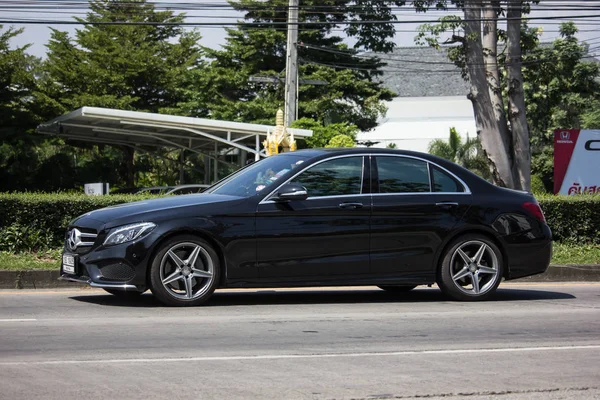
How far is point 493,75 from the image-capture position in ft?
84.5

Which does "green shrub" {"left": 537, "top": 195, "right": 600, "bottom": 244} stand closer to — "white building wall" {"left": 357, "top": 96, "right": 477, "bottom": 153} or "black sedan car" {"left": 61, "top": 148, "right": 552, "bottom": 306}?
"black sedan car" {"left": 61, "top": 148, "right": 552, "bottom": 306}

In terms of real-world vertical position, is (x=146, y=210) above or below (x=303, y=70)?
below

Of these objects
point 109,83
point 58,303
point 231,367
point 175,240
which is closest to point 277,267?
point 175,240

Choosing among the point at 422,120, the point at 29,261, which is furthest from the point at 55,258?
the point at 422,120

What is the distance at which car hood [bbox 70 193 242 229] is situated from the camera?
8930 mm

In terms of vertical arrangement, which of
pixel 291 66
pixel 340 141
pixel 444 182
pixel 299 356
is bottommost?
pixel 299 356

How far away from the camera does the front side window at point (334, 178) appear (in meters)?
9.52

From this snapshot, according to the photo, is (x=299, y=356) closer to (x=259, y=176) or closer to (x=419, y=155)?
(x=259, y=176)

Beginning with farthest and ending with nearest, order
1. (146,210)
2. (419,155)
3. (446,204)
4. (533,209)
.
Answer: (533,209) → (419,155) → (446,204) → (146,210)

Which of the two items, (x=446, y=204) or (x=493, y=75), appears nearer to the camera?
(x=446, y=204)

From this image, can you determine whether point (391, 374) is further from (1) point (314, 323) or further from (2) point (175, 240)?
(2) point (175, 240)

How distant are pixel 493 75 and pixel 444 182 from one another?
1648 cm

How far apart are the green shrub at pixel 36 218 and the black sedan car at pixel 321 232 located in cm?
366

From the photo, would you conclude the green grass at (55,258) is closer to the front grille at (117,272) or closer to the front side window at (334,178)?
the front grille at (117,272)
